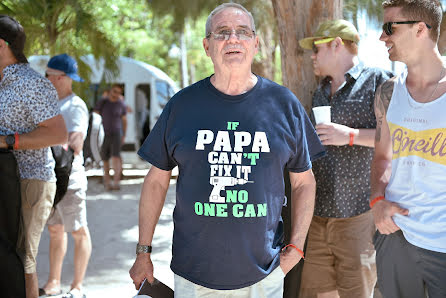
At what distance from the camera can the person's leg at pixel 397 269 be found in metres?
2.48

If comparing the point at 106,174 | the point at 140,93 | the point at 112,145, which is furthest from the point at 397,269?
the point at 140,93

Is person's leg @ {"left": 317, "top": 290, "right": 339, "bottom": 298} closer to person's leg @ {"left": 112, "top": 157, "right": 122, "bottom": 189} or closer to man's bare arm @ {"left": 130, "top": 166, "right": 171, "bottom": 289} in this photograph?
man's bare arm @ {"left": 130, "top": 166, "right": 171, "bottom": 289}

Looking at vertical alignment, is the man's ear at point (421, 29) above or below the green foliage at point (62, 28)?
below

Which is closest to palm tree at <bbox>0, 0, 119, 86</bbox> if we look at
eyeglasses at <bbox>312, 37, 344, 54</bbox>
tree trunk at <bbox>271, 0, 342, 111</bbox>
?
tree trunk at <bbox>271, 0, 342, 111</bbox>

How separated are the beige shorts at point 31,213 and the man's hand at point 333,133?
1.90 metres

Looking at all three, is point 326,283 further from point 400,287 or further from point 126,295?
point 126,295

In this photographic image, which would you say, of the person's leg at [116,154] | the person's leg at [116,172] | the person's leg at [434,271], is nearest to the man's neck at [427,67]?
the person's leg at [434,271]

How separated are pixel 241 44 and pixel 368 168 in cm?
135

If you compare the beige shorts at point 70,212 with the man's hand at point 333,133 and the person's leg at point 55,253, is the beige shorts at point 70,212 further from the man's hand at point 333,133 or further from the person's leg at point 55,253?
the man's hand at point 333,133

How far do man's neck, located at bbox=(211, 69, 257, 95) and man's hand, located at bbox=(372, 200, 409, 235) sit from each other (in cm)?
82

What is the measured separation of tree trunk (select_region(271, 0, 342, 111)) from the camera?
391 cm

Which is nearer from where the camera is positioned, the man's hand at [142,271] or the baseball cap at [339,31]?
the man's hand at [142,271]

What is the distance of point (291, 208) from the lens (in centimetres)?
263

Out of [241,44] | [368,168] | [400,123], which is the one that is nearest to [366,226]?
[368,168]
